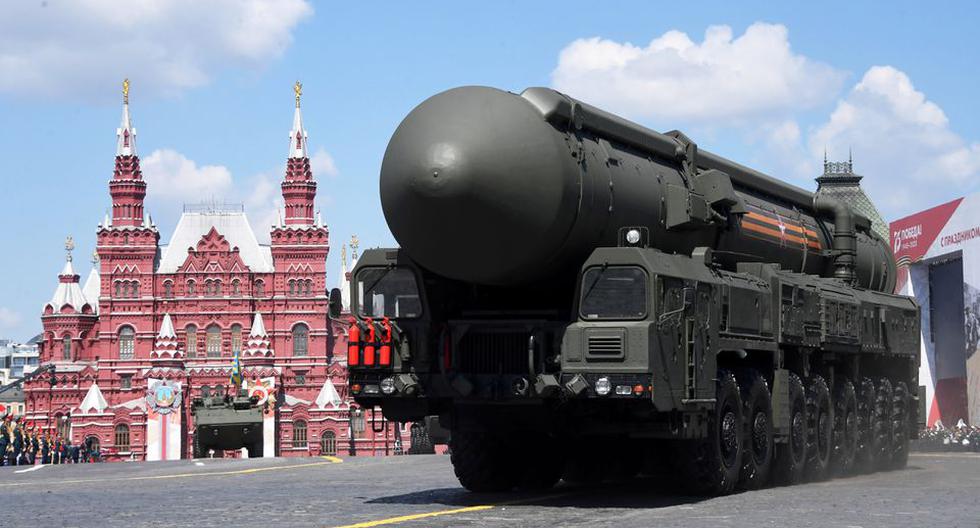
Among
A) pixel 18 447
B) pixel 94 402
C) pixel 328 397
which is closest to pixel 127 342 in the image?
pixel 94 402

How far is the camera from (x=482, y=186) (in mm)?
13656

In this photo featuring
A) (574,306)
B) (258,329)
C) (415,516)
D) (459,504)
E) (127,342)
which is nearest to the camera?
(415,516)

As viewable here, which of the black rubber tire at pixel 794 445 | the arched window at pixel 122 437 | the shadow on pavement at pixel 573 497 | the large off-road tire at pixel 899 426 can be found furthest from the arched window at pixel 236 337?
the black rubber tire at pixel 794 445

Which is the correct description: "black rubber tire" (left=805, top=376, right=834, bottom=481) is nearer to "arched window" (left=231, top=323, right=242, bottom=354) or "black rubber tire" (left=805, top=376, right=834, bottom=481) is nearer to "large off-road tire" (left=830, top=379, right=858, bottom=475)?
"large off-road tire" (left=830, top=379, right=858, bottom=475)

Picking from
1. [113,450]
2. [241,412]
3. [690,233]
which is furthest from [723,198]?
[113,450]

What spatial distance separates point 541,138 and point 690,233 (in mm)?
3132

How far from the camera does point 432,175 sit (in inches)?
543

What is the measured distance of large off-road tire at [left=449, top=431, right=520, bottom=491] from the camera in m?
16.3

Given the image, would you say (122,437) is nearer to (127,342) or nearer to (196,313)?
(127,342)

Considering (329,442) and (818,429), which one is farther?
(329,442)

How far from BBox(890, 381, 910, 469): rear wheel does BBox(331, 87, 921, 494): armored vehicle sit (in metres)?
4.59

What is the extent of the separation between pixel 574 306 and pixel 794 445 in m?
5.07

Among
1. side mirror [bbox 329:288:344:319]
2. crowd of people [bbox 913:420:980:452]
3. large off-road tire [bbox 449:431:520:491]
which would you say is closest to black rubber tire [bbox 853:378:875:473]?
large off-road tire [bbox 449:431:520:491]

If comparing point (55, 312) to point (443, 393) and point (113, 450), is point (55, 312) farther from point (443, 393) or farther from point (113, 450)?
point (443, 393)
